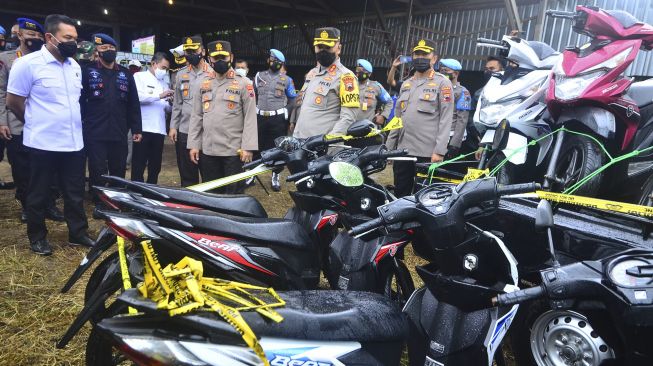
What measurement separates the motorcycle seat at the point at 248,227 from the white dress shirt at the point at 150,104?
3669 mm

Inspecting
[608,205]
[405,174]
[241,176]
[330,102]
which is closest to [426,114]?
[405,174]

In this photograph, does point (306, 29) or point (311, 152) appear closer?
point (311, 152)

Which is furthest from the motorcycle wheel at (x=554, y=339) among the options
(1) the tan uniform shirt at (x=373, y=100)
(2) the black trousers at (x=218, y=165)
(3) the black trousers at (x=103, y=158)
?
(1) the tan uniform shirt at (x=373, y=100)

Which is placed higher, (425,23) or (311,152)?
(425,23)

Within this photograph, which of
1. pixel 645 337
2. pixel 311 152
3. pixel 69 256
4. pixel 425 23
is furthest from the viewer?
pixel 425 23

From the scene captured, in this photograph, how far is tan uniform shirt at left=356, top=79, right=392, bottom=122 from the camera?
7.25m

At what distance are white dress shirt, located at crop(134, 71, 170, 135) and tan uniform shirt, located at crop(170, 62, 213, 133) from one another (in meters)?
0.29

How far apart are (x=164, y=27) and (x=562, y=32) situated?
14.4 metres

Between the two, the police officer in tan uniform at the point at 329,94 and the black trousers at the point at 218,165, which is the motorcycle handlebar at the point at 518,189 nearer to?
the police officer in tan uniform at the point at 329,94

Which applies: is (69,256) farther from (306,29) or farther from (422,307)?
(306,29)

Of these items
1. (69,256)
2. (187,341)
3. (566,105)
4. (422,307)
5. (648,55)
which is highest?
(648,55)

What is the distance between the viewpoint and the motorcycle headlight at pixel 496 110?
3.65m

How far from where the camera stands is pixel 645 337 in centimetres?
133

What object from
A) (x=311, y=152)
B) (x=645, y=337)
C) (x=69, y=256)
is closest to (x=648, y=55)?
(x=311, y=152)
